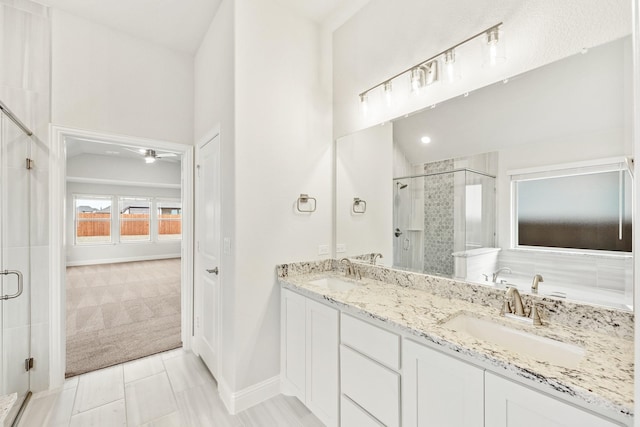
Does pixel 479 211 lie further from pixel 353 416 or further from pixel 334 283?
pixel 353 416

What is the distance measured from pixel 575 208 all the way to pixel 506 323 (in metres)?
0.63

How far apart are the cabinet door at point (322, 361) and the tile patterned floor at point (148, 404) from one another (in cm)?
27

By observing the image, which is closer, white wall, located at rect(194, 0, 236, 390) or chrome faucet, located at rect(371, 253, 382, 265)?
white wall, located at rect(194, 0, 236, 390)

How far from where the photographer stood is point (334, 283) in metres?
2.25

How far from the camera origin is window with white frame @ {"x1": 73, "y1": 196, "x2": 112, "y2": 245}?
7.63 meters

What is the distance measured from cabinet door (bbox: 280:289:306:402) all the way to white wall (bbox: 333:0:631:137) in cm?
152

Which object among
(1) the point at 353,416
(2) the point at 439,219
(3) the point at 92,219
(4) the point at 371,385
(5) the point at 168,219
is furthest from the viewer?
(5) the point at 168,219

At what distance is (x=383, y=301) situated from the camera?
1613mm

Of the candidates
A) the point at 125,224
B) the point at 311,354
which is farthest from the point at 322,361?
the point at 125,224

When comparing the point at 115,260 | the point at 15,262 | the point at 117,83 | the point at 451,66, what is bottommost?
the point at 115,260

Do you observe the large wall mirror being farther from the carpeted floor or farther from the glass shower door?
the carpeted floor

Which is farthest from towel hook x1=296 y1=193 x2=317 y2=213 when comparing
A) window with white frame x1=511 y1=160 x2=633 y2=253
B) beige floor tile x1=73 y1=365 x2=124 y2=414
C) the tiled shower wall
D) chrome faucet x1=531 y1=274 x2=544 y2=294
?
beige floor tile x1=73 y1=365 x2=124 y2=414

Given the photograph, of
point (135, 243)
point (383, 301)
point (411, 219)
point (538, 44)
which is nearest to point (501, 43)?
point (538, 44)

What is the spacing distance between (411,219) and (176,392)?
2.32m
